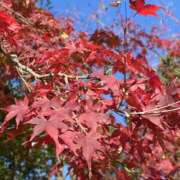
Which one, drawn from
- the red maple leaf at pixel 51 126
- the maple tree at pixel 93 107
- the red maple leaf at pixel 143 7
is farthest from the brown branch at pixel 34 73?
the red maple leaf at pixel 51 126

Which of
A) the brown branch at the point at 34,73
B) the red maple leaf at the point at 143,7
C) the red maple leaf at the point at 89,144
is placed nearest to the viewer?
the red maple leaf at the point at 89,144

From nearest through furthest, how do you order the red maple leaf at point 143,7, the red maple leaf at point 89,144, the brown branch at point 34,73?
the red maple leaf at point 89,144
the red maple leaf at point 143,7
the brown branch at point 34,73

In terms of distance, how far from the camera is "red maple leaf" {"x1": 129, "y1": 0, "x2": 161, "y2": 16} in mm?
1786

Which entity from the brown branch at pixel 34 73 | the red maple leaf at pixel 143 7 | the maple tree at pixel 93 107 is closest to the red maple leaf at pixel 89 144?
the maple tree at pixel 93 107

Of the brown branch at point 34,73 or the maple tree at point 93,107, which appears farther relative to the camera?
the brown branch at point 34,73

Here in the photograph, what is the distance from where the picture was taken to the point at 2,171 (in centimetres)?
587

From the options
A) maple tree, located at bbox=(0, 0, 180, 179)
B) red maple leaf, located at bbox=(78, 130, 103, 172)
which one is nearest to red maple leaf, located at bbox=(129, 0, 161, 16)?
maple tree, located at bbox=(0, 0, 180, 179)

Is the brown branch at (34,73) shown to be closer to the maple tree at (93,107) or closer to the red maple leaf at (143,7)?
the maple tree at (93,107)

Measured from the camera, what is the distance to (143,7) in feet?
5.93

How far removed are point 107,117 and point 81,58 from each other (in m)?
0.98

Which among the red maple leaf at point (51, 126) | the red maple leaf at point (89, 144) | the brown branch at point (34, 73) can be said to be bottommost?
the red maple leaf at point (89, 144)

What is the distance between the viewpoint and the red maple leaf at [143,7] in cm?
179

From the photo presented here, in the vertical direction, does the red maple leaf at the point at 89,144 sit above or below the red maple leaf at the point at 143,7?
below

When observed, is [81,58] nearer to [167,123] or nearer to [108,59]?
[108,59]
